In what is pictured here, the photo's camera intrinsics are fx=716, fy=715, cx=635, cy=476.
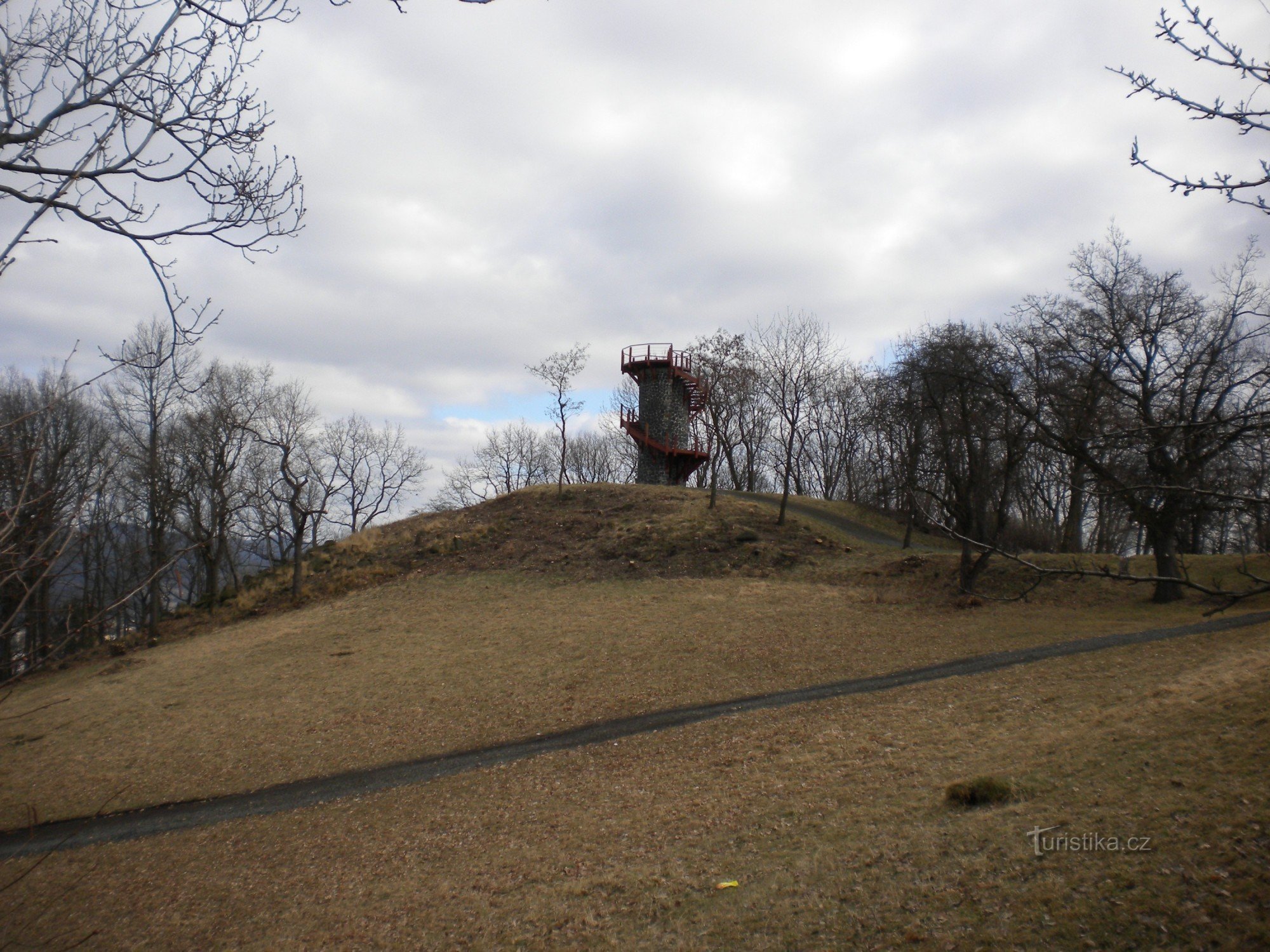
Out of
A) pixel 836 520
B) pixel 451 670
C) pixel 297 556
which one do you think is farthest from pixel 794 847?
pixel 836 520

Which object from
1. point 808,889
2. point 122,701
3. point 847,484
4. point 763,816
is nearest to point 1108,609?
point 763,816

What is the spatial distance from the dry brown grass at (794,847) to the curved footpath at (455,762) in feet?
1.44

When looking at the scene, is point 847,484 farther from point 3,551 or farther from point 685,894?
point 3,551

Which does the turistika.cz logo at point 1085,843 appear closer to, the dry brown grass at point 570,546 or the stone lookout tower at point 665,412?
the dry brown grass at point 570,546

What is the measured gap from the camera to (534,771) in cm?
1009

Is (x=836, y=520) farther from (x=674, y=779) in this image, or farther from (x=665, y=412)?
(x=674, y=779)

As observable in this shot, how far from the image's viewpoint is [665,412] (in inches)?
1435

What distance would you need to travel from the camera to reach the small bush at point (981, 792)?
6254 millimetres

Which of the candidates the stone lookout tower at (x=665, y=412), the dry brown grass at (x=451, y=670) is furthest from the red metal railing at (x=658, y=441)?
the dry brown grass at (x=451, y=670)

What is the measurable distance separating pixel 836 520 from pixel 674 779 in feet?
82.7

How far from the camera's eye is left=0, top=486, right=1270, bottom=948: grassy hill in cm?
499

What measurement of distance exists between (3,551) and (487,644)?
48.6 ft

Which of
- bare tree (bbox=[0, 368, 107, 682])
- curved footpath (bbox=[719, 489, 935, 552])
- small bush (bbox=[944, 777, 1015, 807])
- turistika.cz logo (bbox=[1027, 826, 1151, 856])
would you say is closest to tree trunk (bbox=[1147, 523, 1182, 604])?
curved footpath (bbox=[719, 489, 935, 552])

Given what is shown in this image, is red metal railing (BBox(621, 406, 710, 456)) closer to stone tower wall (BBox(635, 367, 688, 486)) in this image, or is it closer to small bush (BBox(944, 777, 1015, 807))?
stone tower wall (BBox(635, 367, 688, 486))
